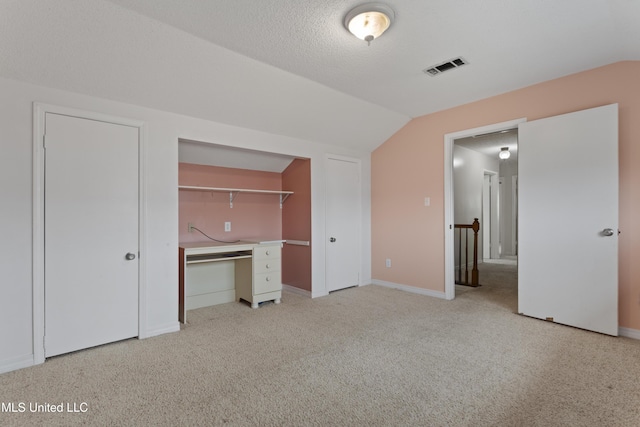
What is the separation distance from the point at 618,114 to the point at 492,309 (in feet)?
7.17

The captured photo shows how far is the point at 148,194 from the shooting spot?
111 inches

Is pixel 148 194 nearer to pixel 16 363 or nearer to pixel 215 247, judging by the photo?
pixel 215 247

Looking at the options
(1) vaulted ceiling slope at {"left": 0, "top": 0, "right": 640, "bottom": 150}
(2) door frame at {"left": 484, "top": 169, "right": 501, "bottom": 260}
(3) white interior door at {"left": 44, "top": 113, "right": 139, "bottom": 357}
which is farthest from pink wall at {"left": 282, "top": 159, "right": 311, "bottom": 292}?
(2) door frame at {"left": 484, "top": 169, "right": 501, "bottom": 260}

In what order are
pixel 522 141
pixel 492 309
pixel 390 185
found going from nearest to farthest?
pixel 522 141
pixel 492 309
pixel 390 185

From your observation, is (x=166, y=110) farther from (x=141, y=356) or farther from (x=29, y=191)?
(x=141, y=356)

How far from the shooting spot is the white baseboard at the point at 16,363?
7.13 feet

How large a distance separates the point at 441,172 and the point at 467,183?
2.59 metres

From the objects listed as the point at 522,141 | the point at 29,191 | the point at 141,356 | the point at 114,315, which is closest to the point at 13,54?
the point at 29,191

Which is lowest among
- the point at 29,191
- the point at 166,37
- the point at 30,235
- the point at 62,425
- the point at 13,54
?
the point at 62,425

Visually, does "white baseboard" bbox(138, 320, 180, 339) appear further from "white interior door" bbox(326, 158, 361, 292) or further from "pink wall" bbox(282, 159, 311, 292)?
"white interior door" bbox(326, 158, 361, 292)

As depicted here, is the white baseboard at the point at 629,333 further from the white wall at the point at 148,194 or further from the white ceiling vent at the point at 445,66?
the white wall at the point at 148,194

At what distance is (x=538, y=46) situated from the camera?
2.53m

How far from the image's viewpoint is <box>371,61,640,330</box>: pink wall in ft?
9.02

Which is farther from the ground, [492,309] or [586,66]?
[586,66]
